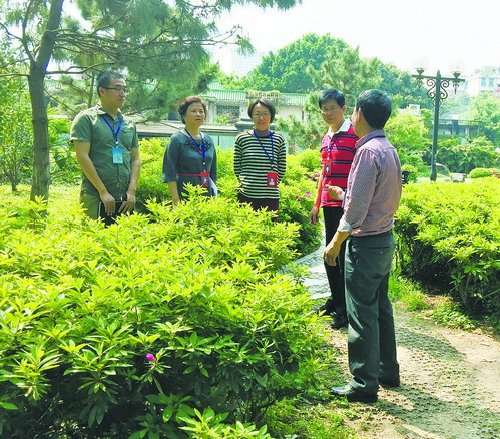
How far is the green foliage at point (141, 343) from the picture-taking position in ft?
5.61

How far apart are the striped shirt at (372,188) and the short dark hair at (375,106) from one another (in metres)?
0.06

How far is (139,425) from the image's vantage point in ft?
6.19

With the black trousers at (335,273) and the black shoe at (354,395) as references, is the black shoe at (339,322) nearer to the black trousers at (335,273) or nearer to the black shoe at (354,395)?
the black trousers at (335,273)

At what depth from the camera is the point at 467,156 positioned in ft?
128

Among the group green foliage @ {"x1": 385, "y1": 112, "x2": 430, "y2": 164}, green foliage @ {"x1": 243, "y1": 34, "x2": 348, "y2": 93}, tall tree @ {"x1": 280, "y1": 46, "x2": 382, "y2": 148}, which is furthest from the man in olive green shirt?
green foliage @ {"x1": 243, "y1": 34, "x2": 348, "y2": 93}

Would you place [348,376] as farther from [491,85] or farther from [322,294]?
[491,85]

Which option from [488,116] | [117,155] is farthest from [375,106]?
[488,116]

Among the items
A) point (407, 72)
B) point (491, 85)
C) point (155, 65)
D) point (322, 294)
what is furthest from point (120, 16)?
point (491, 85)

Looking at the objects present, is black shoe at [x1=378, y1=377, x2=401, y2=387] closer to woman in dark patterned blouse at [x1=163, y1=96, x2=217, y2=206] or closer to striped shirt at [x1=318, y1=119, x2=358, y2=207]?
striped shirt at [x1=318, y1=119, x2=358, y2=207]

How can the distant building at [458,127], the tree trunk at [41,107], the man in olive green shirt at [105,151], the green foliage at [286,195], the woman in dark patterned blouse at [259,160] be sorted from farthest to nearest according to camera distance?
the distant building at [458,127], the tree trunk at [41,107], the green foliage at [286,195], the woman in dark patterned blouse at [259,160], the man in olive green shirt at [105,151]

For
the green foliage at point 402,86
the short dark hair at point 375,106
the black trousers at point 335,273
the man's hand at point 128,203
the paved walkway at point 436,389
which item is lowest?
the paved walkway at point 436,389

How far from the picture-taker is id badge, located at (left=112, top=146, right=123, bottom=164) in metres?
4.00

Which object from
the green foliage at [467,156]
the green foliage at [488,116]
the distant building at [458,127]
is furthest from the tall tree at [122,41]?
Result: the green foliage at [488,116]

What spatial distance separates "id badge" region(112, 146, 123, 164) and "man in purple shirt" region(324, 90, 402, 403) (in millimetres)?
1680
